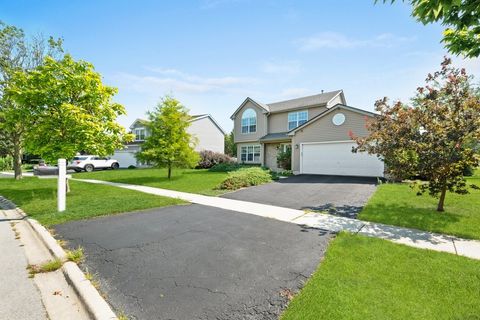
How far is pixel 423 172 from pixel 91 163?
28.3m

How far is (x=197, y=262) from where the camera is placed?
406cm

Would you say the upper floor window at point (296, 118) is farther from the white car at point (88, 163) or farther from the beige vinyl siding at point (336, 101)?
the white car at point (88, 163)

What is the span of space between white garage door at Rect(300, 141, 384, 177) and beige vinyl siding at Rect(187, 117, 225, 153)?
→ 50.8 feet

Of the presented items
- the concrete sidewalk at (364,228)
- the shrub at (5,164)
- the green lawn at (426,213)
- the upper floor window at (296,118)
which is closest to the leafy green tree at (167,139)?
the concrete sidewalk at (364,228)

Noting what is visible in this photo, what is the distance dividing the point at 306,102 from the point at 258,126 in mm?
5175

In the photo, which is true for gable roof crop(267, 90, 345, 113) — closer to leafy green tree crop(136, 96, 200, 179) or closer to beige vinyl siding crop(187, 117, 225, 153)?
beige vinyl siding crop(187, 117, 225, 153)

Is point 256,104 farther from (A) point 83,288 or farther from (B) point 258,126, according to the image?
(A) point 83,288

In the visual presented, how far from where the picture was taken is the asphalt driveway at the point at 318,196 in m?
8.29

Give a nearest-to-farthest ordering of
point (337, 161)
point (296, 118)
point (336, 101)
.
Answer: point (337, 161)
point (296, 118)
point (336, 101)

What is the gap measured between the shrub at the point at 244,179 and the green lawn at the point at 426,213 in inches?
228

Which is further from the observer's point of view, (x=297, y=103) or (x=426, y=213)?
(x=297, y=103)

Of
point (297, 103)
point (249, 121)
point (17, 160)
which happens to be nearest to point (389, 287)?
point (297, 103)

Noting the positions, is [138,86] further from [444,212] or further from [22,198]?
[444,212]

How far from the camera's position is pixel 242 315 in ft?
9.15
